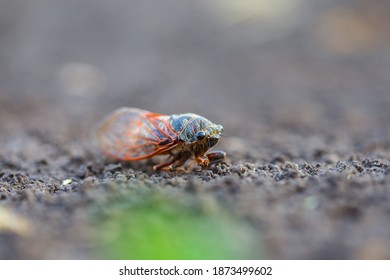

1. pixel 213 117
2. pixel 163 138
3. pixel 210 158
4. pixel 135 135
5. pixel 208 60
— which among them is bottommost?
pixel 210 158

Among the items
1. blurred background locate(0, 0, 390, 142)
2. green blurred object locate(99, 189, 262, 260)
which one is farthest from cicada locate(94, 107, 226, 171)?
blurred background locate(0, 0, 390, 142)

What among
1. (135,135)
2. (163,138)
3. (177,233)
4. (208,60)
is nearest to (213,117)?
(135,135)

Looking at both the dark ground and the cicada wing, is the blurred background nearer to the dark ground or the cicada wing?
the dark ground

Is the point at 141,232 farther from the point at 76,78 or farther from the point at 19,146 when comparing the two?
the point at 76,78

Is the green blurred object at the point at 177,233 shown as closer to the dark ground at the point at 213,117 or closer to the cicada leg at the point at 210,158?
the dark ground at the point at 213,117

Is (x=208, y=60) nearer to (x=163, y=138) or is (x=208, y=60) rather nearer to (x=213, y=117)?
(x=213, y=117)
